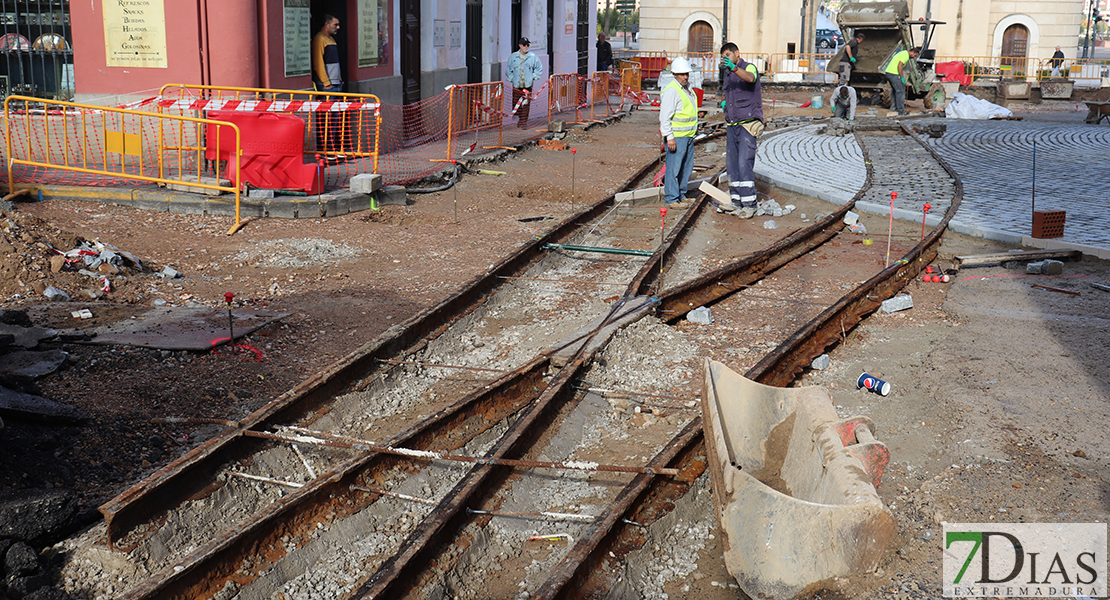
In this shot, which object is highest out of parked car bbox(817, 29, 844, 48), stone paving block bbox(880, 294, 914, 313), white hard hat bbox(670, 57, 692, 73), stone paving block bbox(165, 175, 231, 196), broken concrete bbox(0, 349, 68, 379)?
parked car bbox(817, 29, 844, 48)

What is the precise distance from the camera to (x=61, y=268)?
30.0ft

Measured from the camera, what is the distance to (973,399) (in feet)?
22.0

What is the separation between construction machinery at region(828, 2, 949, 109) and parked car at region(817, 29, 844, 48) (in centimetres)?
3629

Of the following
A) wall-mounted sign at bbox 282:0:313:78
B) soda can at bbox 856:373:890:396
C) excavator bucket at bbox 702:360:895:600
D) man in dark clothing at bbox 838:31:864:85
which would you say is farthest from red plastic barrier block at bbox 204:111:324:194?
man in dark clothing at bbox 838:31:864:85

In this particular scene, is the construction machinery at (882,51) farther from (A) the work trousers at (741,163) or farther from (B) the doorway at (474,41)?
(A) the work trousers at (741,163)

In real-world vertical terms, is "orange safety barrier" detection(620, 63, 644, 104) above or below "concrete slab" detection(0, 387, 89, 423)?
above

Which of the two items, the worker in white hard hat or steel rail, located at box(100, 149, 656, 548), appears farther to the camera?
the worker in white hard hat

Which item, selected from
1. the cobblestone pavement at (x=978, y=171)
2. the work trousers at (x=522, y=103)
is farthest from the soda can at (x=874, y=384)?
the work trousers at (x=522, y=103)

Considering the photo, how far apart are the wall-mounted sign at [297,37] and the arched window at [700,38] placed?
37.2m

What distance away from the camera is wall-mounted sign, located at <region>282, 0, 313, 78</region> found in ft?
49.9

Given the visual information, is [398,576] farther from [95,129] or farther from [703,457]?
[95,129]

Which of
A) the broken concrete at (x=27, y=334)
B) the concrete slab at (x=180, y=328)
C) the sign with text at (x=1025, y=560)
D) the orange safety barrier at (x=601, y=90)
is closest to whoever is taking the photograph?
the sign with text at (x=1025, y=560)

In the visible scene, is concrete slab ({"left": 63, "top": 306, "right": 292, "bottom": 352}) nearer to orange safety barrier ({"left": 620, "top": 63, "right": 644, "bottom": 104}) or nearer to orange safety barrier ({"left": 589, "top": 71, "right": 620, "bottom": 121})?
orange safety barrier ({"left": 589, "top": 71, "right": 620, "bottom": 121})

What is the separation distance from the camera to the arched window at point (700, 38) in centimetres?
5034
